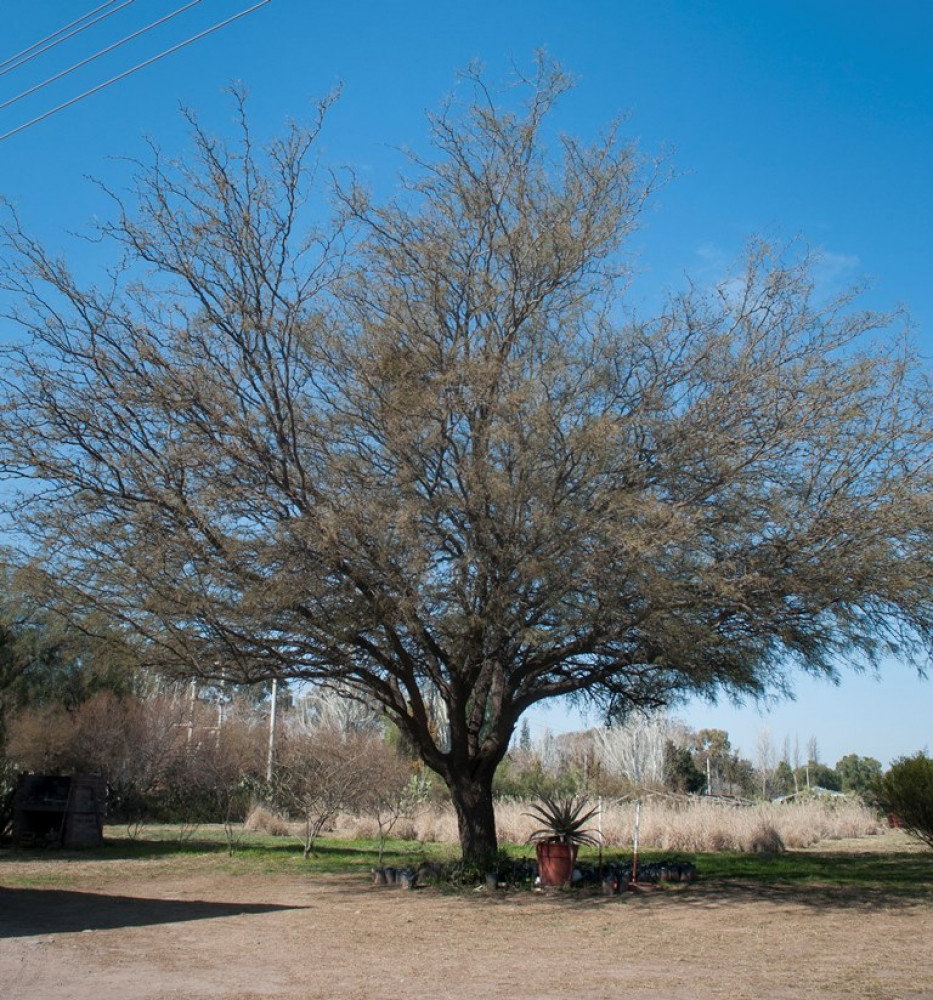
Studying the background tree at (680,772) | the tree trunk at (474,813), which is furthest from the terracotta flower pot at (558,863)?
the background tree at (680,772)

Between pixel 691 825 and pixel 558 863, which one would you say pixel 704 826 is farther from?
pixel 558 863

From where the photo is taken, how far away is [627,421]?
41.3ft

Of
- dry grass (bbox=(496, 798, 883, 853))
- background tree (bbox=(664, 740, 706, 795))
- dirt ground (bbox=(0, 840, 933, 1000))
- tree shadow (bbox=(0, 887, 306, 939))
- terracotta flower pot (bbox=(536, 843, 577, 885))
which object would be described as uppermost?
background tree (bbox=(664, 740, 706, 795))

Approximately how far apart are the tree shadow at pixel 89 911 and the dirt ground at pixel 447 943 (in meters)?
0.03

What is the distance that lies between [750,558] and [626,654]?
2332mm

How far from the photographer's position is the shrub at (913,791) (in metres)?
18.0

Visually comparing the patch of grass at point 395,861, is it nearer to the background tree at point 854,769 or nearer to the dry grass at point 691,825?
the dry grass at point 691,825

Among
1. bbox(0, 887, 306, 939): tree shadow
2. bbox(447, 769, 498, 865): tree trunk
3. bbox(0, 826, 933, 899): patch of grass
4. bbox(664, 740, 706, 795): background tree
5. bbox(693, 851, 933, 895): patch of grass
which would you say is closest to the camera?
bbox(0, 887, 306, 939): tree shadow

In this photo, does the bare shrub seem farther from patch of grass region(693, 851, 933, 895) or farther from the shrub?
the shrub

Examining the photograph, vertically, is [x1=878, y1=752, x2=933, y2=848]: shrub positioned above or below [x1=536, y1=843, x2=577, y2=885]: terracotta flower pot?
above

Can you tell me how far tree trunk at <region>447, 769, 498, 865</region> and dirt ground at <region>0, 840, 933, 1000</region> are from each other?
3.29 feet

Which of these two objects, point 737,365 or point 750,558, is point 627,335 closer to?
point 737,365

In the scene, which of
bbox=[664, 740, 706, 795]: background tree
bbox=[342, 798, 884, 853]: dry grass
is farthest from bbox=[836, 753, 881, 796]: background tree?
bbox=[342, 798, 884, 853]: dry grass

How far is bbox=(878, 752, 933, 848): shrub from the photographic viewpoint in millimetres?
18000
